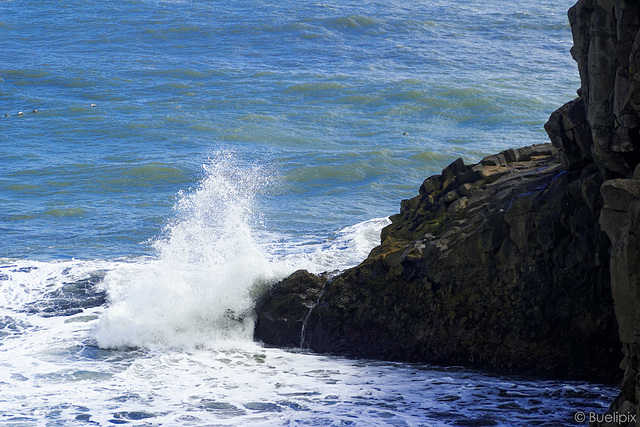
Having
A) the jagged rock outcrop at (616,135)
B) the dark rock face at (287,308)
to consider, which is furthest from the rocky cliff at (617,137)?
the dark rock face at (287,308)

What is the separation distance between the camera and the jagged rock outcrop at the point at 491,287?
772 cm

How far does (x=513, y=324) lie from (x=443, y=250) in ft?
3.63

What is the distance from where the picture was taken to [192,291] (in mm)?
10297

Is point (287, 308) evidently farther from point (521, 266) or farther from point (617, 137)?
point (617, 137)

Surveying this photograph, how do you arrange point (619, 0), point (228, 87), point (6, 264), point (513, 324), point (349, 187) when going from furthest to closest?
point (228, 87) < point (349, 187) < point (6, 264) < point (513, 324) < point (619, 0)

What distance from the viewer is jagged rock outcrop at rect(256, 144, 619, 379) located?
304 inches

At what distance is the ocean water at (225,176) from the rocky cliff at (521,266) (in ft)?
1.22

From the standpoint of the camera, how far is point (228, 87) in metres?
27.2

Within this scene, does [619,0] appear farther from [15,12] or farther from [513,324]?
[15,12]

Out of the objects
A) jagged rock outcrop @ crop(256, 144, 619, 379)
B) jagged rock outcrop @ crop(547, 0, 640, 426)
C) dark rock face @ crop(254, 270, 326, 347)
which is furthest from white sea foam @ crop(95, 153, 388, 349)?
jagged rock outcrop @ crop(547, 0, 640, 426)

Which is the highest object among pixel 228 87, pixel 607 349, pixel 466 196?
pixel 228 87

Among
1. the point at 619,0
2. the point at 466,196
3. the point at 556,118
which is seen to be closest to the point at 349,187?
the point at 466,196

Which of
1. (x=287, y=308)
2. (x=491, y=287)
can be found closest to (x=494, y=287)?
(x=491, y=287)

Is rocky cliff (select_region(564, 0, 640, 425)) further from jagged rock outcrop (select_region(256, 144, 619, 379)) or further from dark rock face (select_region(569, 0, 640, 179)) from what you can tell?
jagged rock outcrop (select_region(256, 144, 619, 379))
